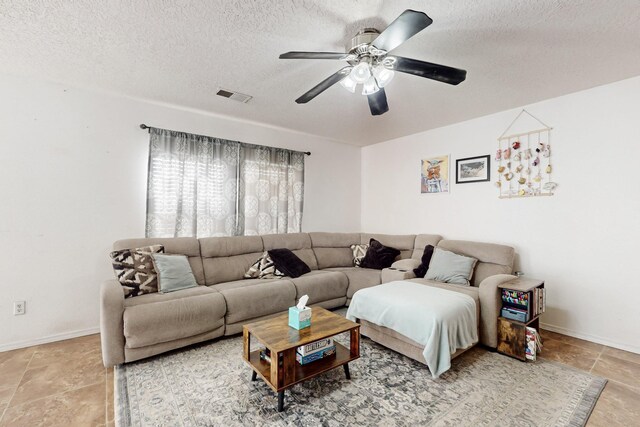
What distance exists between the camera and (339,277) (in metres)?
3.51

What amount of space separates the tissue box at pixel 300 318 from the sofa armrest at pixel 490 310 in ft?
5.31

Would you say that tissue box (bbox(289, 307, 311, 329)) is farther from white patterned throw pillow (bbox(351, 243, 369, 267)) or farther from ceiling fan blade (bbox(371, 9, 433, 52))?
white patterned throw pillow (bbox(351, 243, 369, 267))

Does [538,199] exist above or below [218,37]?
below

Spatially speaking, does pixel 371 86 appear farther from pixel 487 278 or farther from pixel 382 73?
pixel 487 278

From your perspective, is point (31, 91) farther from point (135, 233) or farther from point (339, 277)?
point (339, 277)

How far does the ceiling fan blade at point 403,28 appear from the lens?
1296 mm

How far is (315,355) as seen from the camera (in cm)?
196

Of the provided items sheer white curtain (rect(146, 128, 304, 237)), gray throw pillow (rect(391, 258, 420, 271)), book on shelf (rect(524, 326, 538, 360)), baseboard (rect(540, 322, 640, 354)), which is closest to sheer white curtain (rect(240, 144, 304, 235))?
sheer white curtain (rect(146, 128, 304, 237))

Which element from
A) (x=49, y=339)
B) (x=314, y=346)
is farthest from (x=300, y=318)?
(x=49, y=339)

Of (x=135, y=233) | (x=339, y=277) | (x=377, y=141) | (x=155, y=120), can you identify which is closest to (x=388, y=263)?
(x=339, y=277)

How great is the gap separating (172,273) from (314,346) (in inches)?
65.4

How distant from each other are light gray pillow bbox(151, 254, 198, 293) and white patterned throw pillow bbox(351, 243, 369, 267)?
2.20 metres

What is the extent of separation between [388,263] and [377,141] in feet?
7.06

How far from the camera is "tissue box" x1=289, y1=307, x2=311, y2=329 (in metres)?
1.97
